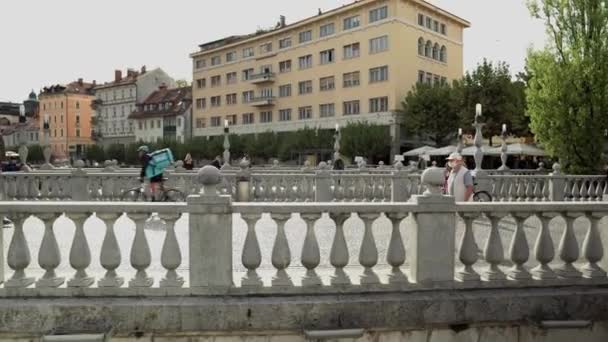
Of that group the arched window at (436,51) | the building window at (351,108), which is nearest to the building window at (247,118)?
the building window at (351,108)

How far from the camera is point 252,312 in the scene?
4.24 meters

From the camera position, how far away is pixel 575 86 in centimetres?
1780

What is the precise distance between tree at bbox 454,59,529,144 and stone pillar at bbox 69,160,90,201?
33071 millimetres

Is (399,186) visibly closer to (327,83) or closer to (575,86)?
(575,86)

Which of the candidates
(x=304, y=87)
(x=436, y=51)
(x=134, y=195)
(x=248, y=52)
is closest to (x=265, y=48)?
(x=248, y=52)

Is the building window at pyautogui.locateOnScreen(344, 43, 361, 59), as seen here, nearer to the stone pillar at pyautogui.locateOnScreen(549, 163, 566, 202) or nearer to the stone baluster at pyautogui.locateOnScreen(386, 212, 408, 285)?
the stone pillar at pyautogui.locateOnScreen(549, 163, 566, 202)

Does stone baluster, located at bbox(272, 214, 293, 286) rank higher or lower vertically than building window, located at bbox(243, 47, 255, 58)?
lower

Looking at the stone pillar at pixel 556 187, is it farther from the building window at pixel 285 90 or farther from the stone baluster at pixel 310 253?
the building window at pixel 285 90

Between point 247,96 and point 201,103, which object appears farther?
point 201,103

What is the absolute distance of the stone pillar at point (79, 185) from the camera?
556 inches

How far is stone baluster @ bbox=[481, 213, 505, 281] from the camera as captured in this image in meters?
4.60

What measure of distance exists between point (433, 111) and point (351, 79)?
477 inches

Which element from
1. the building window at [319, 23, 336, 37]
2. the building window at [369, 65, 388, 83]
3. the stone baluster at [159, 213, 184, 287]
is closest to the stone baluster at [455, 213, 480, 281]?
the stone baluster at [159, 213, 184, 287]

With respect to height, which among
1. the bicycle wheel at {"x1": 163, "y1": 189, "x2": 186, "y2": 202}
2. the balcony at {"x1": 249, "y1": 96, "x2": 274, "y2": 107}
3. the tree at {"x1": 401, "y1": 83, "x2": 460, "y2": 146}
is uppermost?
the balcony at {"x1": 249, "y1": 96, "x2": 274, "y2": 107}
